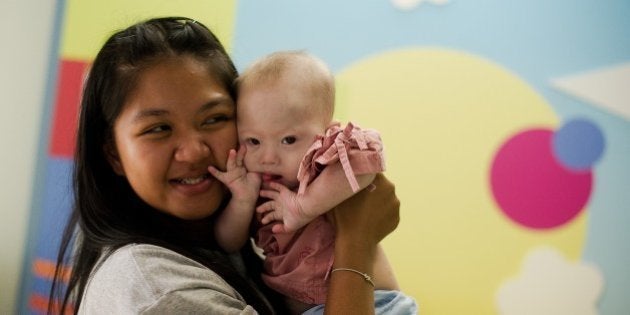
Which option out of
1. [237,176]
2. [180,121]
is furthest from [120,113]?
[237,176]

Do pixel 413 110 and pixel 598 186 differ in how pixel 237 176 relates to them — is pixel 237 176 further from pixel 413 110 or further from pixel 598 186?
pixel 598 186

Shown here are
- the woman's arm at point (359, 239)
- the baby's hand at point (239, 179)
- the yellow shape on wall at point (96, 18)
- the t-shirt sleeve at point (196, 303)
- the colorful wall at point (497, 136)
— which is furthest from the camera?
the yellow shape on wall at point (96, 18)

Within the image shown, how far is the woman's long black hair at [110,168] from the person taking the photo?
3.65ft

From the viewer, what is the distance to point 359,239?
3.74 ft

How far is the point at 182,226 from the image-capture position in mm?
1240

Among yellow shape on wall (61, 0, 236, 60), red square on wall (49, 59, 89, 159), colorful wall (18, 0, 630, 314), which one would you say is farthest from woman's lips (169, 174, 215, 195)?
red square on wall (49, 59, 89, 159)

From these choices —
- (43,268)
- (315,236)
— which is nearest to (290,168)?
(315,236)

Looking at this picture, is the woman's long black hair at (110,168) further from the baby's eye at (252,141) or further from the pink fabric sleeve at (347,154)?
the pink fabric sleeve at (347,154)

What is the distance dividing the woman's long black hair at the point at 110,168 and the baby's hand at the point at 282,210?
140 millimetres

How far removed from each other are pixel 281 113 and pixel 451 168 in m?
1.00

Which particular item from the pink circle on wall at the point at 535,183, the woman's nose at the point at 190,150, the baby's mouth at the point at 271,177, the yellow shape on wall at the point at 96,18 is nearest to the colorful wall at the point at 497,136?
the pink circle on wall at the point at 535,183

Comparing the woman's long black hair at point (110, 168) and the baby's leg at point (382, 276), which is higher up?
the woman's long black hair at point (110, 168)

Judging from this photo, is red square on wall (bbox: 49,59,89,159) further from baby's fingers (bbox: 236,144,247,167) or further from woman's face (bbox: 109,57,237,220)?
baby's fingers (bbox: 236,144,247,167)

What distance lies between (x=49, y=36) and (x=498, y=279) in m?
2.22
